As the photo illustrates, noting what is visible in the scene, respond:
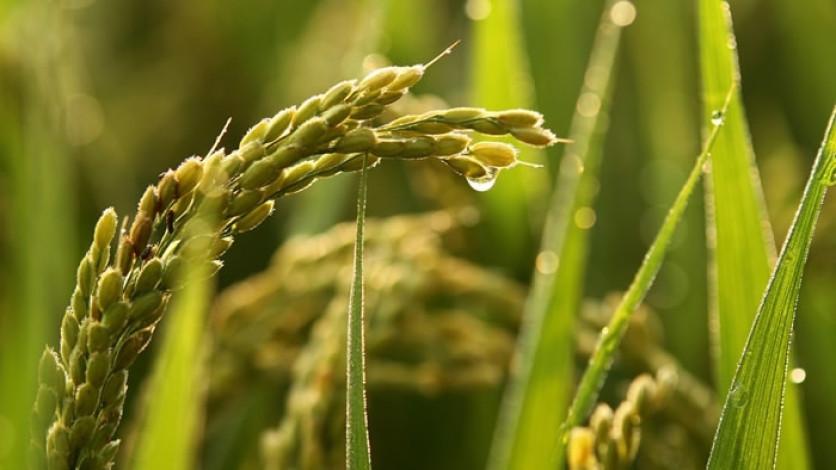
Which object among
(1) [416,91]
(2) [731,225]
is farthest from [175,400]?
(1) [416,91]

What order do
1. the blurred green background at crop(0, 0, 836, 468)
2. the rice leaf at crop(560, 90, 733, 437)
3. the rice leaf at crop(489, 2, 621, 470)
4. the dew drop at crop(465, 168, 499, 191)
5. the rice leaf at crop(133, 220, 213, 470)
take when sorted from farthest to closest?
the blurred green background at crop(0, 0, 836, 468)
the rice leaf at crop(489, 2, 621, 470)
the rice leaf at crop(133, 220, 213, 470)
the rice leaf at crop(560, 90, 733, 437)
the dew drop at crop(465, 168, 499, 191)

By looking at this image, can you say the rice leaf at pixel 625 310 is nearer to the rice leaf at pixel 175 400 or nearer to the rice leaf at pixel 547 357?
the rice leaf at pixel 547 357

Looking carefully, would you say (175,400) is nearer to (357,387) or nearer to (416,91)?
(357,387)

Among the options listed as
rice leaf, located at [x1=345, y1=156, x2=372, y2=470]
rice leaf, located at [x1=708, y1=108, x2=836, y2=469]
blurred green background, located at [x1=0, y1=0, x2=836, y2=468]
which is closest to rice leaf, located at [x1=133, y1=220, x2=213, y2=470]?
blurred green background, located at [x1=0, y1=0, x2=836, y2=468]

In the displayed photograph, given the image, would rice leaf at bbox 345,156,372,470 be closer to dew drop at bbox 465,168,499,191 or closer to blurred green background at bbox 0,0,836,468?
dew drop at bbox 465,168,499,191

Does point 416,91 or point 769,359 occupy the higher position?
point 416,91

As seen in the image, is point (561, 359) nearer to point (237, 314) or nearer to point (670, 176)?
point (237, 314)
